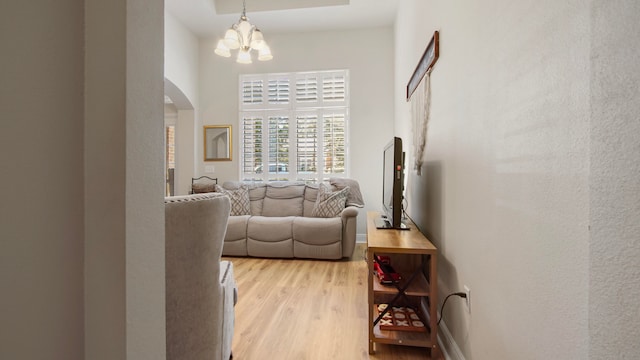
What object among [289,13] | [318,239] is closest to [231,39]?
[289,13]

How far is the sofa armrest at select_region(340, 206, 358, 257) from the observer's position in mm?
3576

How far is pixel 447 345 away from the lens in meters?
1.61

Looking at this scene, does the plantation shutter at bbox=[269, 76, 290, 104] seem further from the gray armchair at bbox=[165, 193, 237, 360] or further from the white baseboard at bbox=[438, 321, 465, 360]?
the white baseboard at bbox=[438, 321, 465, 360]

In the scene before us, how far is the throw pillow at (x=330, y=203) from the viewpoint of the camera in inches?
151

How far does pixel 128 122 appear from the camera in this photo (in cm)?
68

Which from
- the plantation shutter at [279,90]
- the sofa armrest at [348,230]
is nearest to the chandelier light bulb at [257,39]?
the plantation shutter at [279,90]

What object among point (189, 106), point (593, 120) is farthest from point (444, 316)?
point (189, 106)

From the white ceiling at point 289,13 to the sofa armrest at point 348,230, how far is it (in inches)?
113

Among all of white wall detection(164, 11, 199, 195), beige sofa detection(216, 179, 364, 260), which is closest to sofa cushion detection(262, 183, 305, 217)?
beige sofa detection(216, 179, 364, 260)

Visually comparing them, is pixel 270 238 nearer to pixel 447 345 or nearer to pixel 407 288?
pixel 407 288

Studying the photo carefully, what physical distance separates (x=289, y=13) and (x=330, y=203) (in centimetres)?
284
